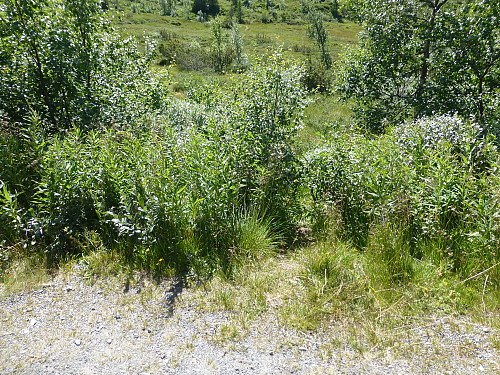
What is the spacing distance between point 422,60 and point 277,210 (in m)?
6.80

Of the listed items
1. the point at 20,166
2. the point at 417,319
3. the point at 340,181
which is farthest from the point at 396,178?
the point at 20,166

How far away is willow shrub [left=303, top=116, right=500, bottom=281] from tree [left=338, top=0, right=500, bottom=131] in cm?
358

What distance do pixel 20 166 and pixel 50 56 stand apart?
2.42 m

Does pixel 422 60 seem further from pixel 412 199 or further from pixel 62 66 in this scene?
pixel 62 66

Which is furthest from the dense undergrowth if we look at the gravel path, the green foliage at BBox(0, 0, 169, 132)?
the green foliage at BBox(0, 0, 169, 132)

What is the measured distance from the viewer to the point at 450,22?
7.71 m

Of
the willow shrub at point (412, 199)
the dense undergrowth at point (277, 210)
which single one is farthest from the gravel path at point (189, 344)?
the willow shrub at point (412, 199)

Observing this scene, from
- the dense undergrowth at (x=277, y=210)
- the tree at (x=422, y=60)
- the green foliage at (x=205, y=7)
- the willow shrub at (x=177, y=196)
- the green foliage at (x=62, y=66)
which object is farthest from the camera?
the green foliage at (x=205, y=7)

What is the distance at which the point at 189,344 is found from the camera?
2.99 m

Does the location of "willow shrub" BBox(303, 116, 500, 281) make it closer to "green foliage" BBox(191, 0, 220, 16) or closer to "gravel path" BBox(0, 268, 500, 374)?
"gravel path" BBox(0, 268, 500, 374)

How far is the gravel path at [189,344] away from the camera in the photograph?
2.73 meters

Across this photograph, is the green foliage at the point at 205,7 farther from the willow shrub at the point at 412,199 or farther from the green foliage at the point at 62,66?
the willow shrub at the point at 412,199

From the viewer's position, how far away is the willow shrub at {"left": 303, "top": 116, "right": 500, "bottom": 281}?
3.71 m

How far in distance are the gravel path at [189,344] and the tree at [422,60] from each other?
22.4 ft
